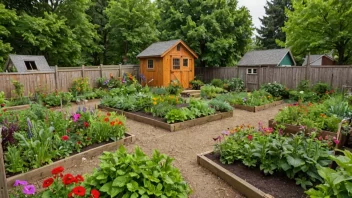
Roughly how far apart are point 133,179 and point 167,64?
1186 cm

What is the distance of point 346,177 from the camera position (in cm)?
184

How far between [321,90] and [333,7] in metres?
8.12

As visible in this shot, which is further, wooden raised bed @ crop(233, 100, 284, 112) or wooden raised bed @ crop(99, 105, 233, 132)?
wooden raised bed @ crop(233, 100, 284, 112)

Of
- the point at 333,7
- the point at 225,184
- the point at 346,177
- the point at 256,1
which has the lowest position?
the point at 225,184

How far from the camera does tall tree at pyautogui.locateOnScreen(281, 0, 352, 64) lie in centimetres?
1431

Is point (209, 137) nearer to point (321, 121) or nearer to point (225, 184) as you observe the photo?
point (225, 184)

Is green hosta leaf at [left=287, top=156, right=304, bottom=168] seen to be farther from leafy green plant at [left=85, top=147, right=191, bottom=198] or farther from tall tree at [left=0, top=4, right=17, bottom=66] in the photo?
tall tree at [left=0, top=4, right=17, bottom=66]

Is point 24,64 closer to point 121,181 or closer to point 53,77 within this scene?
point 53,77

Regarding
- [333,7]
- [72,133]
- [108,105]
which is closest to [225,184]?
[72,133]

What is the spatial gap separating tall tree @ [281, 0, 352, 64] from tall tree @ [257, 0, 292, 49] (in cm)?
1200

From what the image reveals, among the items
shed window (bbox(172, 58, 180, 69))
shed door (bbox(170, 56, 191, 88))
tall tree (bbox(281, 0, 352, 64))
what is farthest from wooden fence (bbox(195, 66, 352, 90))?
tall tree (bbox(281, 0, 352, 64))

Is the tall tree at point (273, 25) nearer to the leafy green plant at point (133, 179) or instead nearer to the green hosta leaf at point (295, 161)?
the green hosta leaf at point (295, 161)

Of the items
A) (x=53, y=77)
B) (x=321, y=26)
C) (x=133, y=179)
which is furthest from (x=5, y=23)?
(x=321, y=26)

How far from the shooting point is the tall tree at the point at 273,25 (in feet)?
94.7
